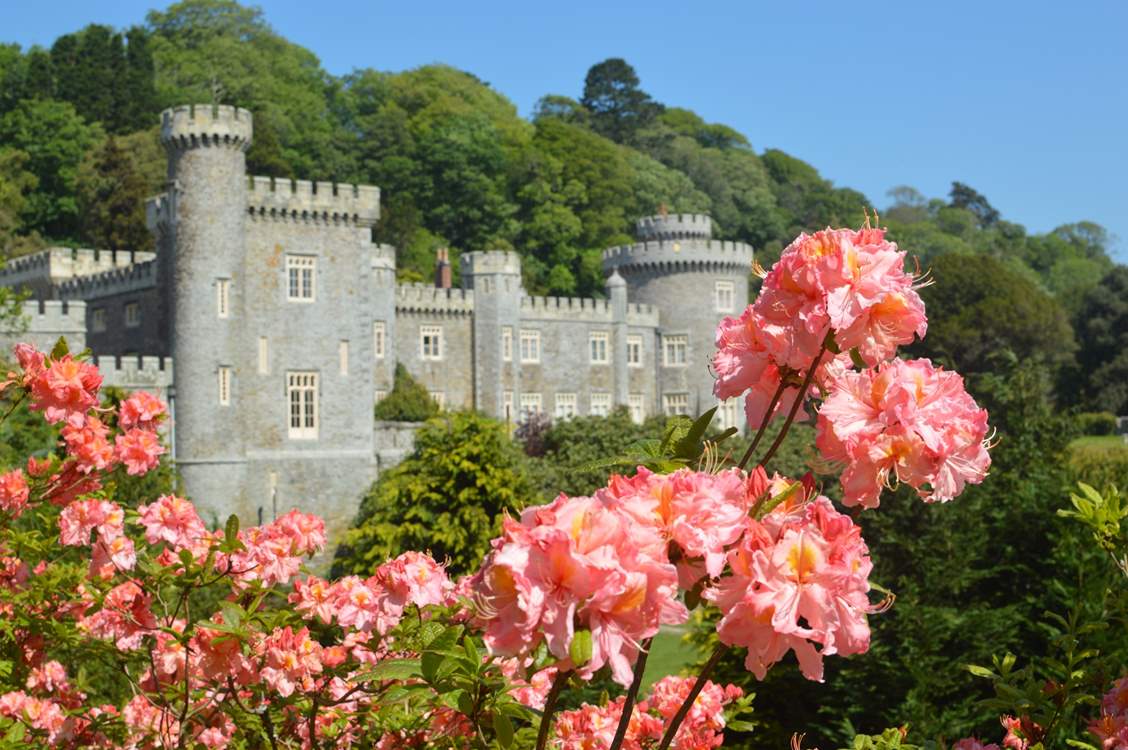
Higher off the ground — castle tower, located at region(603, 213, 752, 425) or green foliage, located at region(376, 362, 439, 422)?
castle tower, located at region(603, 213, 752, 425)

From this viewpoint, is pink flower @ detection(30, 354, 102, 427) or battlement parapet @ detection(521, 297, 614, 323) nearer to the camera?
pink flower @ detection(30, 354, 102, 427)

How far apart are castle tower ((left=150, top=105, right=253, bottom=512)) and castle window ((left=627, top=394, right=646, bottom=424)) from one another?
18.0m

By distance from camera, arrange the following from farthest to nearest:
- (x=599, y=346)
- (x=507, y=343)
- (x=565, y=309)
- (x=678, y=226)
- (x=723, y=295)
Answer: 1. (x=723, y=295)
2. (x=678, y=226)
3. (x=599, y=346)
4. (x=565, y=309)
5. (x=507, y=343)

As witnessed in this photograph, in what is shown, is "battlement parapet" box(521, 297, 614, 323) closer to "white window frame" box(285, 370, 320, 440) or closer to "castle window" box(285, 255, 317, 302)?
"castle window" box(285, 255, 317, 302)

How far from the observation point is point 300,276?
29984mm

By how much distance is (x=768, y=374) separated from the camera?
2.79m

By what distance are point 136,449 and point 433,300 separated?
116ft

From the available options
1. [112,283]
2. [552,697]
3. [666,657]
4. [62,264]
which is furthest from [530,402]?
[552,697]

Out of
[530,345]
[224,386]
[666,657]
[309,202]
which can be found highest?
[309,202]

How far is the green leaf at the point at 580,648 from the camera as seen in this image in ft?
6.36

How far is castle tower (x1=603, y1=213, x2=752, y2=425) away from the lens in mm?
44625

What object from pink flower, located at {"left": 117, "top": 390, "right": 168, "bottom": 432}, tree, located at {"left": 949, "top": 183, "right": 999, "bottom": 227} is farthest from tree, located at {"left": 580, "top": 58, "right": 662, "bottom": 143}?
pink flower, located at {"left": 117, "top": 390, "right": 168, "bottom": 432}

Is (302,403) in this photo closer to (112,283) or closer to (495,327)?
(112,283)

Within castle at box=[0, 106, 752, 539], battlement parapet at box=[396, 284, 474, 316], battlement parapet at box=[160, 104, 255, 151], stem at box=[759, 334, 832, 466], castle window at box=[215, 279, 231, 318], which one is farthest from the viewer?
battlement parapet at box=[396, 284, 474, 316]
